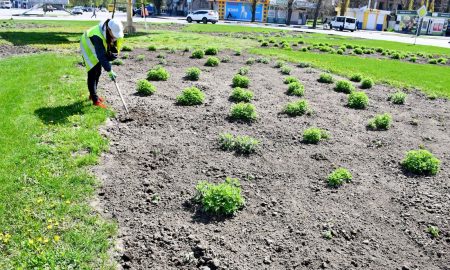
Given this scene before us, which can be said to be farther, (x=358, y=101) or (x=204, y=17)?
(x=204, y=17)

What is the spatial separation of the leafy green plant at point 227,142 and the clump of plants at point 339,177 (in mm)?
1903

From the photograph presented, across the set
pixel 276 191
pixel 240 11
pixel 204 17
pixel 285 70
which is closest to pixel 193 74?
pixel 285 70

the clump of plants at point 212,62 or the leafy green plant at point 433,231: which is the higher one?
the clump of plants at point 212,62

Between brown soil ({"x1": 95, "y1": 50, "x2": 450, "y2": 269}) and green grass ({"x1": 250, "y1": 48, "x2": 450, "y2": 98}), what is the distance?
4688 millimetres

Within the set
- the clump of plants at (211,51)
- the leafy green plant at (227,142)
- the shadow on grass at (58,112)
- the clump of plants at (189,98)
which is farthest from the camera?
the clump of plants at (211,51)

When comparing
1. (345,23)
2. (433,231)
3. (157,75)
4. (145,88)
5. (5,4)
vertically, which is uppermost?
(5,4)

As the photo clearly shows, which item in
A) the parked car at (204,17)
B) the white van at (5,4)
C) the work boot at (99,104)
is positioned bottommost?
the work boot at (99,104)

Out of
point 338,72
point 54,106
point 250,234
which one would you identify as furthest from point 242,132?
point 338,72

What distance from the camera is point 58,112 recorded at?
8.31 m

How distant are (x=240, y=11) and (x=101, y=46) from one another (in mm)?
73775

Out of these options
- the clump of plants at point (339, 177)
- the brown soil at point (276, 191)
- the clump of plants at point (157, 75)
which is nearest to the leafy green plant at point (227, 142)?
the brown soil at point (276, 191)

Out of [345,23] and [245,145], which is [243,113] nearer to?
[245,145]

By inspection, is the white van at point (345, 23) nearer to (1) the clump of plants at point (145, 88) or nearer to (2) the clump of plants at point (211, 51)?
(2) the clump of plants at point (211, 51)

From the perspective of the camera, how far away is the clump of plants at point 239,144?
7.22m
